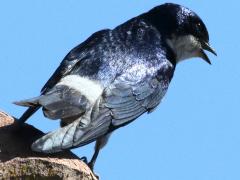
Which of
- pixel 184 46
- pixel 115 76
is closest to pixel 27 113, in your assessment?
pixel 115 76

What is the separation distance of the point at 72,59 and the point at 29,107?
905 millimetres

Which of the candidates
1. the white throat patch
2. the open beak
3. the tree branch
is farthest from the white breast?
the open beak

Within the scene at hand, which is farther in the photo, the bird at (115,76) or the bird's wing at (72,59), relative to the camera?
the bird's wing at (72,59)

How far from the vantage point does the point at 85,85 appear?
6648 millimetres

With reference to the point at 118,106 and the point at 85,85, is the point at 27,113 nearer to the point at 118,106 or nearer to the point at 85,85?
the point at 85,85

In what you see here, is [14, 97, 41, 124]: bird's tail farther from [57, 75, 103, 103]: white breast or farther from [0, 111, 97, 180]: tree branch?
[57, 75, 103, 103]: white breast

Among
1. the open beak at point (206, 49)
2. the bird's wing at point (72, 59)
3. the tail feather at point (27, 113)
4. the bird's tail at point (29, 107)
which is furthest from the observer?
the open beak at point (206, 49)

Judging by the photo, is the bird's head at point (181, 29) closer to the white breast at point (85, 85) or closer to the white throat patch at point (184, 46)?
the white throat patch at point (184, 46)

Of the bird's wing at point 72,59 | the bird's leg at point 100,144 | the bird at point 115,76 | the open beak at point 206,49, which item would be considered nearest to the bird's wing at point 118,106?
the bird at point 115,76

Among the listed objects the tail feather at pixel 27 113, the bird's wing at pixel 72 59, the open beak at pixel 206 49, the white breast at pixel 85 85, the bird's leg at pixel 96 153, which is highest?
the bird's wing at pixel 72 59

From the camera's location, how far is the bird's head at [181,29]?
8102 millimetres

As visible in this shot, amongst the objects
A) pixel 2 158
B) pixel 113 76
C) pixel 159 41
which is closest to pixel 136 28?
pixel 159 41

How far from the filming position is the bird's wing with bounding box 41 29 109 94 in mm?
6738

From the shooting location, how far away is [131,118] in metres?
6.98
